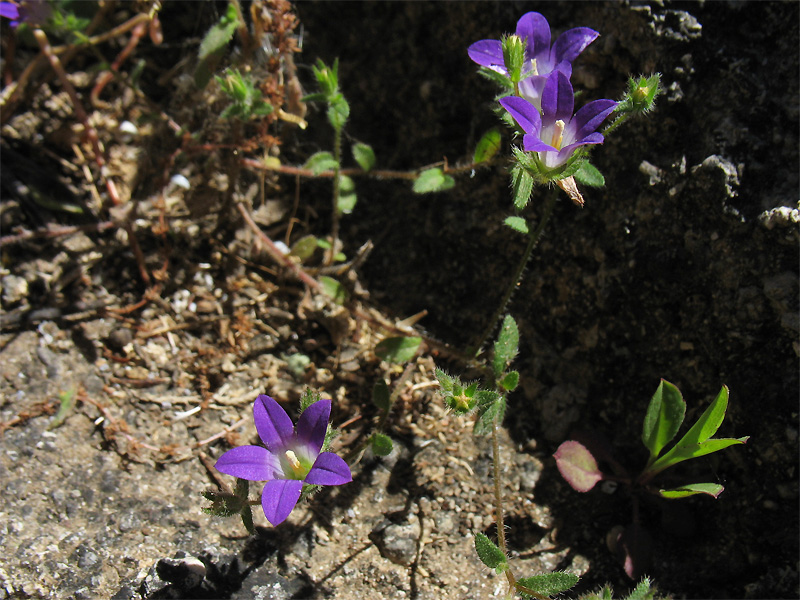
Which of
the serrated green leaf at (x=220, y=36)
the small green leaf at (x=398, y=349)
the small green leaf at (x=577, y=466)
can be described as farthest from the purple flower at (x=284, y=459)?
the serrated green leaf at (x=220, y=36)

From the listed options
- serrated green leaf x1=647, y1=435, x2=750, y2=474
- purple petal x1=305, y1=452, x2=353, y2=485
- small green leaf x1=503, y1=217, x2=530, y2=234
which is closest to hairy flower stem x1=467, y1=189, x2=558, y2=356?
small green leaf x1=503, y1=217, x2=530, y2=234

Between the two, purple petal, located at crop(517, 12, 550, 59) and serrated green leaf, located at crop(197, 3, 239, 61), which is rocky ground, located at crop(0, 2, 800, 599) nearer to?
serrated green leaf, located at crop(197, 3, 239, 61)

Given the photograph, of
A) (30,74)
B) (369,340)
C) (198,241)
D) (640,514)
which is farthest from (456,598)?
(30,74)

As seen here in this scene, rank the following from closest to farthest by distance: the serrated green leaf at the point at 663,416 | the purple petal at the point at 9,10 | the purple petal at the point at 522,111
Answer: the purple petal at the point at 522,111 → the serrated green leaf at the point at 663,416 → the purple petal at the point at 9,10

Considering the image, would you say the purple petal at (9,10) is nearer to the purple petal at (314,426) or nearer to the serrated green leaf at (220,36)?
the serrated green leaf at (220,36)

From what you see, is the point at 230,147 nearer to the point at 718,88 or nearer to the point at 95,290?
the point at 95,290

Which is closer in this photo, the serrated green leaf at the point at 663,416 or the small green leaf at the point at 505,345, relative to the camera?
the serrated green leaf at the point at 663,416
